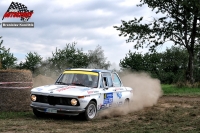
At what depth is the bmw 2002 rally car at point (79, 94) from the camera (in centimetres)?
1097

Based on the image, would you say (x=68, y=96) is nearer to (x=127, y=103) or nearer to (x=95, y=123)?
(x=95, y=123)

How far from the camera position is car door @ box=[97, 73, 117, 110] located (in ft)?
39.8

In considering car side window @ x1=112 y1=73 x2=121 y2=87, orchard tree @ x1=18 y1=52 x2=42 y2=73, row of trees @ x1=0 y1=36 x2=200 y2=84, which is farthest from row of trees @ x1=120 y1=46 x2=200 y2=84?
car side window @ x1=112 y1=73 x2=121 y2=87

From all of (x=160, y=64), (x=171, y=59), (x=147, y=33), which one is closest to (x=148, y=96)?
(x=147, y=33)

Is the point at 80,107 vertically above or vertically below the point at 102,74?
below

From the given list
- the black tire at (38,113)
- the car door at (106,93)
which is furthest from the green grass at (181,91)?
the black tire at (38,113)

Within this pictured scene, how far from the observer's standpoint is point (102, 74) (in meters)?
12.9

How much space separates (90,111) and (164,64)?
61.5 m

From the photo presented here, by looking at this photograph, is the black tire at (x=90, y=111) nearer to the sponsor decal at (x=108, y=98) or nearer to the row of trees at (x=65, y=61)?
the sponsor decal at (x=108, y=98)

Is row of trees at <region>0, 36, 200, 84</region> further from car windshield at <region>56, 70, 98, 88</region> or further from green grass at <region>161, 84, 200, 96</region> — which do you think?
car windshield at <region>56, 70, 98, 88</region>

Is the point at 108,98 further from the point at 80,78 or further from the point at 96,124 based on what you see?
the point at 96,124

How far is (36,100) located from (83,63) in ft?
123

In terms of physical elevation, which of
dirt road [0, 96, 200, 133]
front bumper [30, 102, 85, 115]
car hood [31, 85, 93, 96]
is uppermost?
car hood [31, 85, 93, 96]

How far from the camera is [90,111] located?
1155 centimetres
